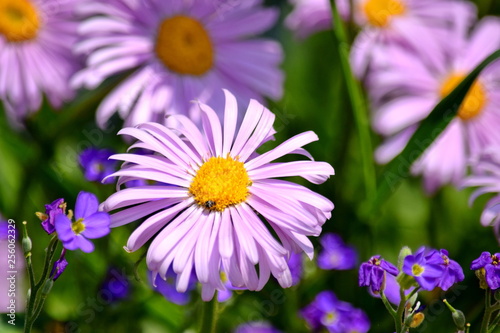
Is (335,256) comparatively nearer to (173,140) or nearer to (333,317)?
(333,317)

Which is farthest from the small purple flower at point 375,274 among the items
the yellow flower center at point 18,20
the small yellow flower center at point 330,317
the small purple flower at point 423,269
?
the yellow flower center at point 18,20

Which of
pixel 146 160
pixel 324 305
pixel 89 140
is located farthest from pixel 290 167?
pixel 89 140

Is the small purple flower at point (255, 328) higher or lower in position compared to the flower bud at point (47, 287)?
lower

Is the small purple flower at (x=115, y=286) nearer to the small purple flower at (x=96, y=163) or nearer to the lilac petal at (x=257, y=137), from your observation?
the small purple flower at (x=96, y=163)

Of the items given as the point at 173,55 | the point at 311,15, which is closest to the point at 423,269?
the point at 173,55

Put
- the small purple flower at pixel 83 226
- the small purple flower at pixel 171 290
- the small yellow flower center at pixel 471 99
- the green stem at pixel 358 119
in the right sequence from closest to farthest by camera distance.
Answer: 1. the small purple flower at pixel 83 226
2. the small purple flower at pixel 171 290
3. the green stem at pixel 358 119
4. the small yellow flower center at pixel 471 99

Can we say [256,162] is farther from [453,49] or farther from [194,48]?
[453,49]

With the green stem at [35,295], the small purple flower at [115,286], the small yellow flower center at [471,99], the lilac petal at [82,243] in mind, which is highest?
the lilac petal at [82,243]
